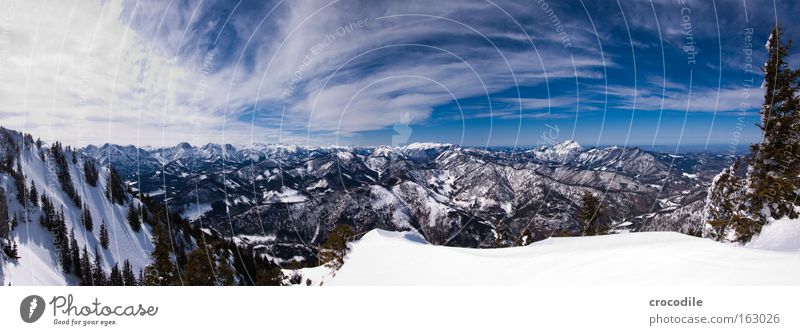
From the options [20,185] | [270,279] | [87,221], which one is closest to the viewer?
[270,279]

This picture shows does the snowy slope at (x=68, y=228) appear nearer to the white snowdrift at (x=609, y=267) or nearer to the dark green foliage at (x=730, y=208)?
the white snowdrift at (x=609, y=267)

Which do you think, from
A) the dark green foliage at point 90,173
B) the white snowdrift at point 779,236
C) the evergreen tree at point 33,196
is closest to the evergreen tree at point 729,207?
the white snowdrift at point 779,236

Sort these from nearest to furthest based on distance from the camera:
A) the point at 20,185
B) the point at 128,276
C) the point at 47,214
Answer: the point at 128,276 < the point at 47,214 < the point at 20,185

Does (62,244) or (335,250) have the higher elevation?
(335,250)

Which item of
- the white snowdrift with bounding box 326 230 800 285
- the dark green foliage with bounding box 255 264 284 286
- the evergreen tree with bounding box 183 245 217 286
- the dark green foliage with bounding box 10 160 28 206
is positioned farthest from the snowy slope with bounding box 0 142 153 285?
the white snowdrift with bounding box 326 230 800 285

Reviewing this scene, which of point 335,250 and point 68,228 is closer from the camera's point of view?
point 335,250

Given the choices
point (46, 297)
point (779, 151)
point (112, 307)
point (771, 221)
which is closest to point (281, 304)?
point (112, 307)

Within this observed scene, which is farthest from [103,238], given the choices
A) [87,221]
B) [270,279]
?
[270,279]

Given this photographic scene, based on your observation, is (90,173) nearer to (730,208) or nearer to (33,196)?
(33,196)
